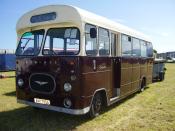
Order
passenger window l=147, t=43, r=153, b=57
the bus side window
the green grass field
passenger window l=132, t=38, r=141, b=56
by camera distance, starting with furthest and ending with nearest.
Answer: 1. passenger window l=147, t=43, r=153, b=57
2. passenger window l=132, t=38, r=141, b=56
3. the bus side window
4. the green grass field

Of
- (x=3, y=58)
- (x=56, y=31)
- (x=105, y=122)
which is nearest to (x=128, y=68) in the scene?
(x=105, y=122)

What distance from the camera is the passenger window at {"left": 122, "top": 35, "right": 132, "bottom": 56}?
10.3 metres

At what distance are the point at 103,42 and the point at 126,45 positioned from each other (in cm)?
257

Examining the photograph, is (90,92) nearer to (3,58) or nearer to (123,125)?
(123,125)

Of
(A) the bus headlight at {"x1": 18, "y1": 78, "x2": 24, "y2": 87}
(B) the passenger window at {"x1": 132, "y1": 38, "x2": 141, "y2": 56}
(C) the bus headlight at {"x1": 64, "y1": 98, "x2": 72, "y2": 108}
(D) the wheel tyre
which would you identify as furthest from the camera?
(B) the passenger window at {"x1": 132, "y1": 38, "x2": 141, "y2": 56}

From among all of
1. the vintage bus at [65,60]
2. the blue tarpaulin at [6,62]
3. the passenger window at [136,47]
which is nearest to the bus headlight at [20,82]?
the vintage bus at [65,60]

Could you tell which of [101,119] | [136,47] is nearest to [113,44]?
[101,119]

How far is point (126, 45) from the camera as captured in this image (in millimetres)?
10609

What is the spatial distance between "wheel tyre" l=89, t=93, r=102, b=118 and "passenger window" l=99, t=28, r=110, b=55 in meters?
1.43

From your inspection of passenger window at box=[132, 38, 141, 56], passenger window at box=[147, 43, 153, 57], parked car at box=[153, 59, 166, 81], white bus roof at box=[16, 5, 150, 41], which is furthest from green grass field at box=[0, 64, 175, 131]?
parked car at box=[153, 59, 166, 81]

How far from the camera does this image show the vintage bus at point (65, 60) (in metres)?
7.01

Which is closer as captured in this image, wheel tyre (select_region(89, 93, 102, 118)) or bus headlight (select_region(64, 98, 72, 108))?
bus headlight (select_region(64, 98, 72, 108))

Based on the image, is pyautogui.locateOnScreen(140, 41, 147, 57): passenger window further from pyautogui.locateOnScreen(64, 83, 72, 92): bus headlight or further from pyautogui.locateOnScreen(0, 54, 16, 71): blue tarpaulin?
pyautogui.locateOnScreen(0, 54, 16, 71): blue tarpaulin

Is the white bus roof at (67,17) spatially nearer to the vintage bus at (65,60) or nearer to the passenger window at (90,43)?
the vintage bus at (65,60)
